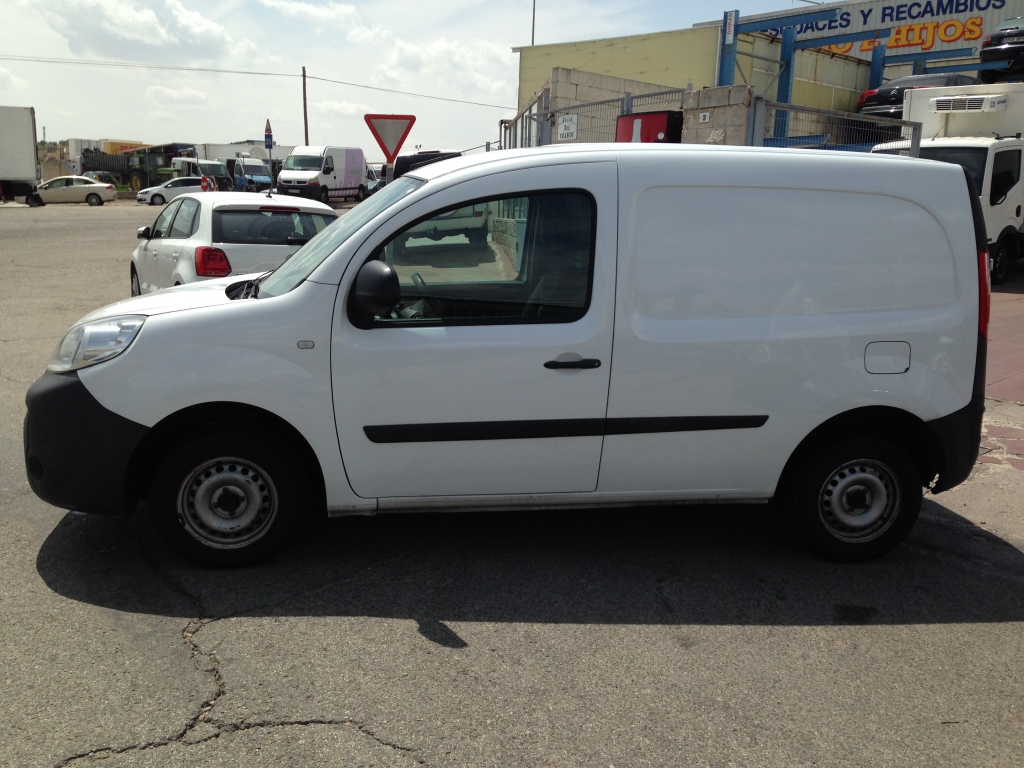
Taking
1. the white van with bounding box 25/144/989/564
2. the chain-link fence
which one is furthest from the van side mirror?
the chain-link fence

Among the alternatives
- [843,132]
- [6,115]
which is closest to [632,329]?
[843,132]

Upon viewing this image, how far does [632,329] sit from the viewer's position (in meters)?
3.96

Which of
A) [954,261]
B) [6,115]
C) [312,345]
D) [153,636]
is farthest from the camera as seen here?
[6,115]

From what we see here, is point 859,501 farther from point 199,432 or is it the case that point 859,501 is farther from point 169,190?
point 169,190

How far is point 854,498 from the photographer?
170 inches

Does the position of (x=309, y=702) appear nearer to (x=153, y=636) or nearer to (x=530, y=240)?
(x=153, y=636)

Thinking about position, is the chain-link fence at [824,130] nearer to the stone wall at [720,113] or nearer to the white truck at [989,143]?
the stone wall at [720,113]

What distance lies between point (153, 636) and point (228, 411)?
0.97 meters

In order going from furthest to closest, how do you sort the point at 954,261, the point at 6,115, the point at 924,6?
1. the point at 6,115
2. the point at 924,6
3. the point at 954,261

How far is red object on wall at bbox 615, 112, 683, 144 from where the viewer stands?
10445mm

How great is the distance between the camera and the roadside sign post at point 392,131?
1166 centimetres

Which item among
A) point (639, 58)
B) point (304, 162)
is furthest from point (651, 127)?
point (304, 162)

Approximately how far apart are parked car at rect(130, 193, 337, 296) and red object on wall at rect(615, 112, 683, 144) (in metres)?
3.87

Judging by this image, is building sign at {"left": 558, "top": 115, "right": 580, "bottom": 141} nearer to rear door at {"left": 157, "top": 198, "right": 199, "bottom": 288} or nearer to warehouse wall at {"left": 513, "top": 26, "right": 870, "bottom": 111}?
rear door at {"left": 157, "top": 198, "right": 199, "bottom": 288}
